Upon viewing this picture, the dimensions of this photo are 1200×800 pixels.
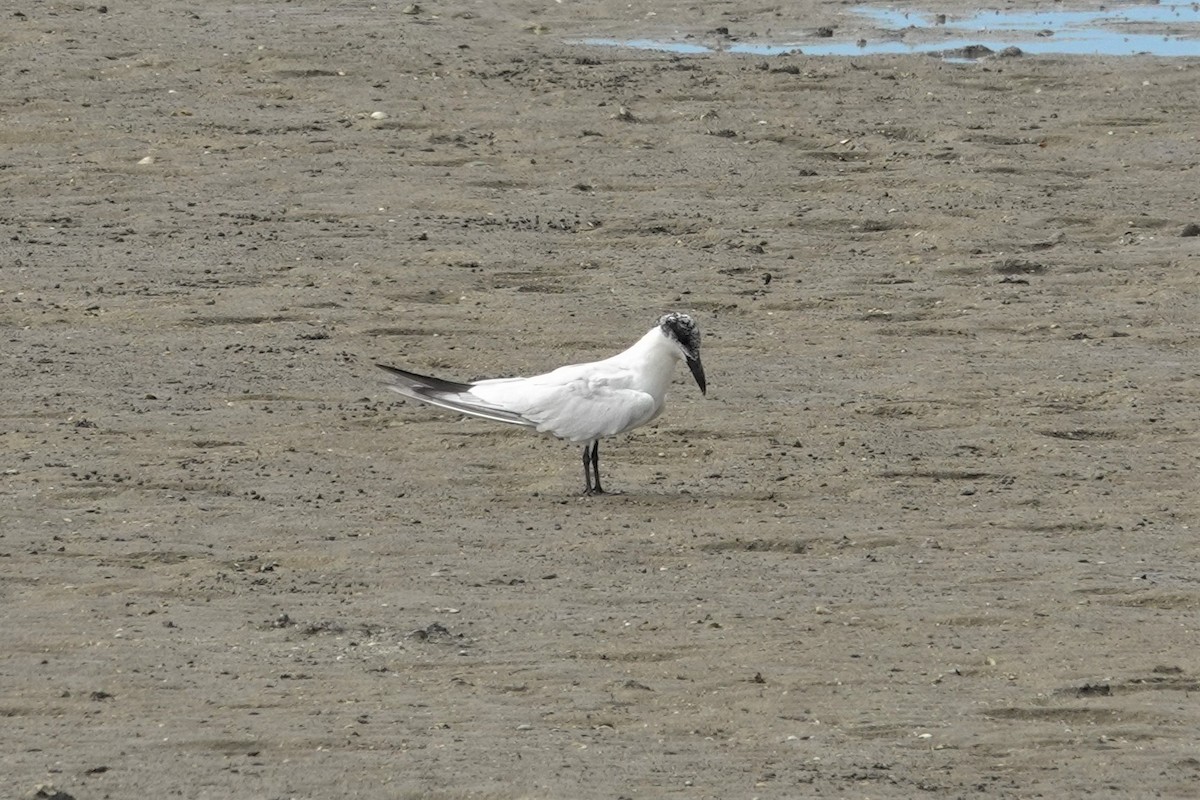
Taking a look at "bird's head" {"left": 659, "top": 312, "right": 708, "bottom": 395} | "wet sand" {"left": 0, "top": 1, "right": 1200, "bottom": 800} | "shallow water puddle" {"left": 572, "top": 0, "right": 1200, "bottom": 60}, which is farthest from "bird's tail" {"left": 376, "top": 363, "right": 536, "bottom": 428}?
"shallow water puddle" {"left": 572, "top": 0, "right": 1200, "bottom": 60}

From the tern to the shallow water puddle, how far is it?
848cm

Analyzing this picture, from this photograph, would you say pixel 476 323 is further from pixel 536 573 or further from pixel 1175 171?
pixel 1175 171

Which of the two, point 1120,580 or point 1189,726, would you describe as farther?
point 1120,580

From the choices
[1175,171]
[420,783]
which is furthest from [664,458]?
[1175,171]

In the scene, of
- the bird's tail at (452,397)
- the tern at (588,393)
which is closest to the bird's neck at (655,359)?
the tern at (588,393)

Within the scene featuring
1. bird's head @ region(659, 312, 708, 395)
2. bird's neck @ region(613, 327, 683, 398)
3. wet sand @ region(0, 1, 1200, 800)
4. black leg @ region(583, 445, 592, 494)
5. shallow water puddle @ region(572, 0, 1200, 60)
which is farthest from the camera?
shallow water puddle @ region(572, 0, 1200, 60)

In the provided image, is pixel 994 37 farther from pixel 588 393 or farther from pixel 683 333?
pixel 588 393

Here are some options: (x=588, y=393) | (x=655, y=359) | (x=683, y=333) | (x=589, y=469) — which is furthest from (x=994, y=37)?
(x=589, y=469)

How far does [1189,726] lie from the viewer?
18.2 ft

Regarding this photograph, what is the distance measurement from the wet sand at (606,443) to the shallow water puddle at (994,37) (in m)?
0.80

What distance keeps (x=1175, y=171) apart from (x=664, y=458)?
18.4 ft

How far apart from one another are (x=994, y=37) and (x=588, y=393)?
10.0 metres

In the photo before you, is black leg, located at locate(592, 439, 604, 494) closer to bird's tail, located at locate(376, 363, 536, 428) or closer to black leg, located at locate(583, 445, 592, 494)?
black leg, located at locate(583, 445, 592, 494)

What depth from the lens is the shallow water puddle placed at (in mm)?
16438
